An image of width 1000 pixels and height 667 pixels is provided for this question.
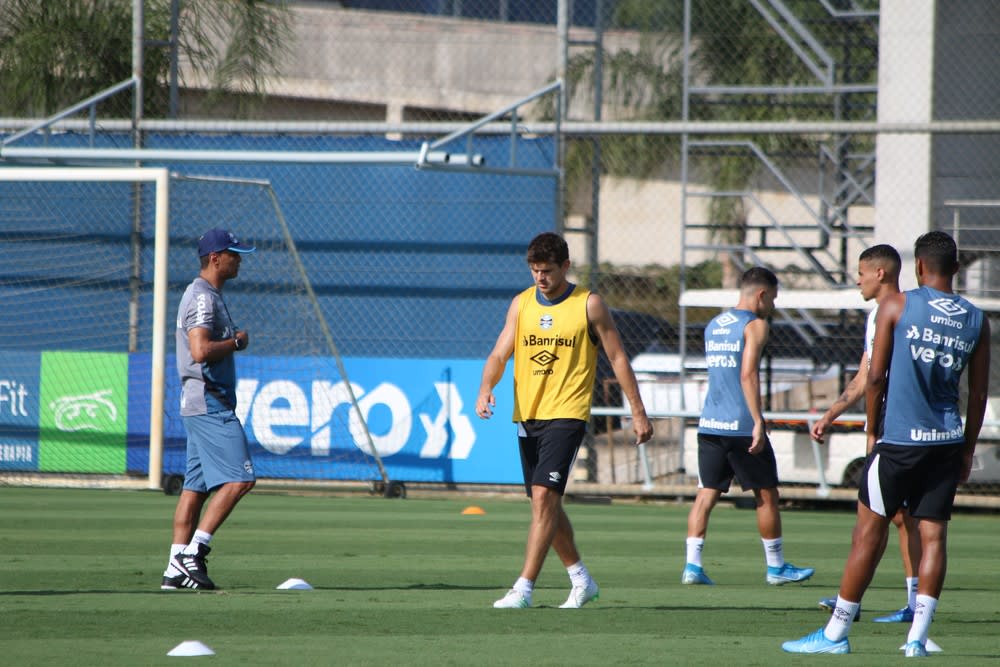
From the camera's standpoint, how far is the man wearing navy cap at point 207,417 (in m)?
8.58

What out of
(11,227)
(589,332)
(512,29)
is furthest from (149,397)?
(512,29)

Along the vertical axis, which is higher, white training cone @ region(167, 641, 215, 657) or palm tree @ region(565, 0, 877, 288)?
palm tree @ region(565, 0, 877, 288)

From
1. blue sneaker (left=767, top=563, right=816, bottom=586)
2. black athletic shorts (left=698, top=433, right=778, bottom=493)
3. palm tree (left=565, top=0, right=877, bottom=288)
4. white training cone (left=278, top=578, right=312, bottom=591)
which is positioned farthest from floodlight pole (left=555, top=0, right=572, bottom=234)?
white training cone (left=278, top=578, right=312, bottom=591)

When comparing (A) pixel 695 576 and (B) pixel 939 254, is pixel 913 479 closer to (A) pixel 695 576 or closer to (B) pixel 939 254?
(B) pixel 939 254

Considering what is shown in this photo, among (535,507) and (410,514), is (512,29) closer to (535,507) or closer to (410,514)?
(410,514)

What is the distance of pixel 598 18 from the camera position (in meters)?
16.5

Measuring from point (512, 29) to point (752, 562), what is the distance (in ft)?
56.1

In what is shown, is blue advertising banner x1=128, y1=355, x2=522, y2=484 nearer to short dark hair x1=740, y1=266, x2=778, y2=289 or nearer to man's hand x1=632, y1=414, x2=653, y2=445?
short dark hair x1=740, y1=266, x2=778, y2=289

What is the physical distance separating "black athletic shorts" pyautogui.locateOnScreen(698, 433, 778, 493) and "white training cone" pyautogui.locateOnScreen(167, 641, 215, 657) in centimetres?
448

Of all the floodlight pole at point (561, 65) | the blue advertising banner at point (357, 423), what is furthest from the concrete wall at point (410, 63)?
the blue advertising banner at point (357, 423)

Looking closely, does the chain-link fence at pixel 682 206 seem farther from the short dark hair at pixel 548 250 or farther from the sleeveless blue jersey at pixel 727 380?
the short dark hair at pixel 548 250

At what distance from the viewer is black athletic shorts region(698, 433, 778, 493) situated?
9.84 metres

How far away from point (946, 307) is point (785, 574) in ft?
11.6

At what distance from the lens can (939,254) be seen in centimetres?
662
